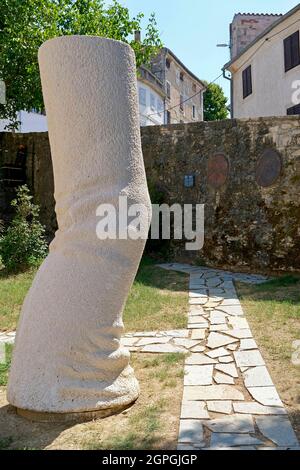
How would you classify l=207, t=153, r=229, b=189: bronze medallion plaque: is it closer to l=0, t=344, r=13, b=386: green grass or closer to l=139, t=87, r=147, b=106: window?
l=0, t=344, r=13, b=386: green grass

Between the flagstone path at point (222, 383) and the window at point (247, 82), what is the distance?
13435 millimetres

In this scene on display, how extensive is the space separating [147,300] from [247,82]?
14.0 meters

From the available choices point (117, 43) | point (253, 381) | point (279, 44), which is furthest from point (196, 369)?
point (279, 44)

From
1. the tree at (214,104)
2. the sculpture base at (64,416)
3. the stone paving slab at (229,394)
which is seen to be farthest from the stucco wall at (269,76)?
the tree at (214,104)

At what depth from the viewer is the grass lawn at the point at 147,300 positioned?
5.26 m

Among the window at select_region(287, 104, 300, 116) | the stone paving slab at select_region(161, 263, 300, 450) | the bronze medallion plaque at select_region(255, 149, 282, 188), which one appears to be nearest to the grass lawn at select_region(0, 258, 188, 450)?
the stone paving slab at select_region(161, 263, 300, 450)

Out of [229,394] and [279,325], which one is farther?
[279,325]

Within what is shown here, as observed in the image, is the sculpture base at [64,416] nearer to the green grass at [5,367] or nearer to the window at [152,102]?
the green grass at [5,367]

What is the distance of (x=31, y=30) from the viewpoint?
10.3 metres

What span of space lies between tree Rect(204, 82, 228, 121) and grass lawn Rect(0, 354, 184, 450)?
112 feet

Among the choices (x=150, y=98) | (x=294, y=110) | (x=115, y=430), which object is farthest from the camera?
(x=150, y=98)

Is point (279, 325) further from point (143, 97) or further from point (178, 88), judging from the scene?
point (178, 88)

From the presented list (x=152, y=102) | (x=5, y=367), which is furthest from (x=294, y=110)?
(x=5, y=367)

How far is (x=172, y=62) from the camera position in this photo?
2855cm
